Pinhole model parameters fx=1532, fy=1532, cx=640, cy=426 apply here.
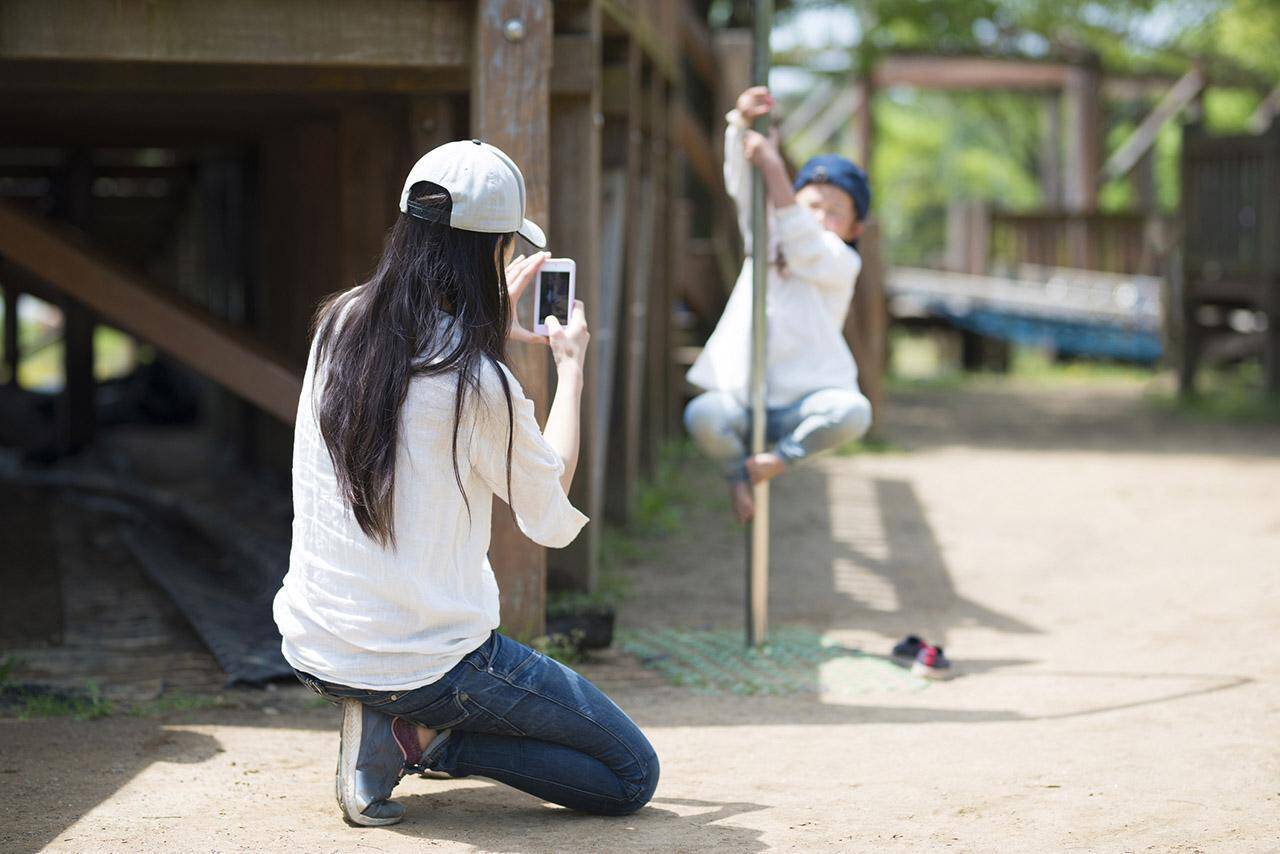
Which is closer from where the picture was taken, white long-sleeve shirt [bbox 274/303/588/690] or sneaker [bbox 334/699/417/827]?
white long-sleeve shirt [bbox 274/303/588/690]

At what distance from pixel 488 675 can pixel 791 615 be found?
3.02 metres

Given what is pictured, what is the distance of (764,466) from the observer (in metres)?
5.35

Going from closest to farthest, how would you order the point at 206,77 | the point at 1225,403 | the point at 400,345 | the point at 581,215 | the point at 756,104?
the point at 400,345 < the point at 756,104 < the point at 206,77 < the point at 581,215 < the point at 1225,403

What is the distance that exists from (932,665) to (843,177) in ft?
5.75

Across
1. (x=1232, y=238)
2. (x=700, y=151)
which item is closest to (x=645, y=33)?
(x=700, y=151)

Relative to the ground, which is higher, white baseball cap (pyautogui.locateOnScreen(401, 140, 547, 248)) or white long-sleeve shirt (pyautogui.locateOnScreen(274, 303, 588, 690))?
white baseball cap (pyautogui.locateOnScreen(401, 140, 547, 248))

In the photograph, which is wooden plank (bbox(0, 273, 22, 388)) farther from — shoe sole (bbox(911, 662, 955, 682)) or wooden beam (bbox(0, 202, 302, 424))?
shoe sole (bbox(911, 662, 955, 682))

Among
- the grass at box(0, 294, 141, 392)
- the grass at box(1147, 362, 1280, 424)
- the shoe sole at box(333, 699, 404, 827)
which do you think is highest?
the shoe sole at box(333, 699, 404, 827)

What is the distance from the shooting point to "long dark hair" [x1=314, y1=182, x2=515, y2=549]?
3.27 metres

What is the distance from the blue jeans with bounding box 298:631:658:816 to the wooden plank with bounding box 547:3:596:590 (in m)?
2.48

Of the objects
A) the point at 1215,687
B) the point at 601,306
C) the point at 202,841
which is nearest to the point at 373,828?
the point at 202,841

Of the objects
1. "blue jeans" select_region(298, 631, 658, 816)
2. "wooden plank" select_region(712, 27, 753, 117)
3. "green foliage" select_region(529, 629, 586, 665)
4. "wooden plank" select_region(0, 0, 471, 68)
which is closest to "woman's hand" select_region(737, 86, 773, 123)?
"wooden plank" select_region(0, 0, 471, 68)

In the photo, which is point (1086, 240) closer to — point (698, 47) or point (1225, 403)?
point (1225, 403)

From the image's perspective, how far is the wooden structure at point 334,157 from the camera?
498 centimetres
